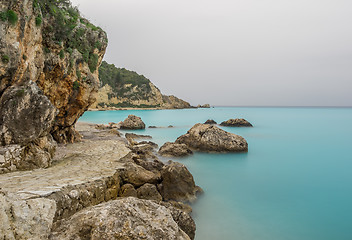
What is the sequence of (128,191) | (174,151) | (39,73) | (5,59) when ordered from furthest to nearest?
(174,151) → (39,73) → (128,191) → (5,59)

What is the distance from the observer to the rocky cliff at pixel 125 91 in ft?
303

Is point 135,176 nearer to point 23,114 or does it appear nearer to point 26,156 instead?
point 26,156

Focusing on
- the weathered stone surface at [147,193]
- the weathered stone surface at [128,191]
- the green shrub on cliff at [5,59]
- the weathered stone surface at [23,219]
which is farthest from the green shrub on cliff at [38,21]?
the weathered stone surface at [23,219]

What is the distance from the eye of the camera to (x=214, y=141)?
56.3 feet

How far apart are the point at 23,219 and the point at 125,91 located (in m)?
101

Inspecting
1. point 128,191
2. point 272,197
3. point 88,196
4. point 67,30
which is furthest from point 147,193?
point 67,30

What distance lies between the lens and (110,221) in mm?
2789

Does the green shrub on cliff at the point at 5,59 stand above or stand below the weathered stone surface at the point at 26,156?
above

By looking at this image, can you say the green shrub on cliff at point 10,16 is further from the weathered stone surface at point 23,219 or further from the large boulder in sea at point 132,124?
the large boulder in sea at point 132,124

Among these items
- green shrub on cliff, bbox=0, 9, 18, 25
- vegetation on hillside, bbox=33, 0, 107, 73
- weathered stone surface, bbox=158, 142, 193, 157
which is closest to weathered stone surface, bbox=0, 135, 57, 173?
green shrub on cliff, bbox=0, 9, 18, 25

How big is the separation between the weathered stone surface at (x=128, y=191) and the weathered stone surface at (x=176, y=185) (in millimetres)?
1508

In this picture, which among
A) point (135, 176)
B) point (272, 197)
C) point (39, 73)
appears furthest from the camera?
point (272, 197)

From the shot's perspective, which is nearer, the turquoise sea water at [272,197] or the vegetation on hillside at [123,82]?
the turquoise sea water at [272,197]

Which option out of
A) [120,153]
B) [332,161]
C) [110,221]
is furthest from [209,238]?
[332,161]
